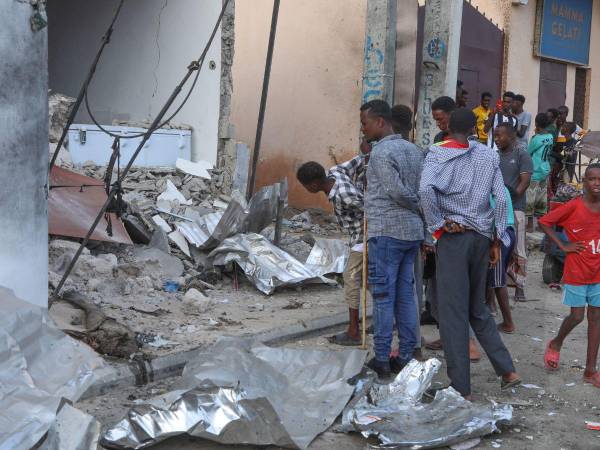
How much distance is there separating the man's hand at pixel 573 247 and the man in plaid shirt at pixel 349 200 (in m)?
1.38

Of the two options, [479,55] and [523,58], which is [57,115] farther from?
[523,58]

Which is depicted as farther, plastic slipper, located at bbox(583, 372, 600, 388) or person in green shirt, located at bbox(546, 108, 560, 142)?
person in green shirt, located at bbox(546, 108, 560, 142)

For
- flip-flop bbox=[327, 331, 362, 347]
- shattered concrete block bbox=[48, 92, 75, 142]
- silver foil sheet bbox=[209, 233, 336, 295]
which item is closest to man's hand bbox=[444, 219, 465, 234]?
flip-flop bbox=[327, 331, 362, 347]

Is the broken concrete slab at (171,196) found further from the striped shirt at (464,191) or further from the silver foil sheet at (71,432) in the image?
the silver foil sheet at (71,432)

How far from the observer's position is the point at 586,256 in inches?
212

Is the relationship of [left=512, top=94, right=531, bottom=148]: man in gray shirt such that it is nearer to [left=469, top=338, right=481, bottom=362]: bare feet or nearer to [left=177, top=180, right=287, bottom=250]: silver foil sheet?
[left=177, top=180, right=287, bottom=250]: silver foil sheet

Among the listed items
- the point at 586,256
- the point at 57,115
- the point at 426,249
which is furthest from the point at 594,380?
the point at 57,115

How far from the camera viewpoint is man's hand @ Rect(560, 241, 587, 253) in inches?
213

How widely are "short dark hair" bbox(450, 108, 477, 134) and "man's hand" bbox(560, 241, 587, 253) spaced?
46.3 inches

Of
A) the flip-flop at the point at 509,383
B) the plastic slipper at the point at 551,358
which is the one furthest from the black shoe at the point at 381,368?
the plastic slipper at the point at 551,358

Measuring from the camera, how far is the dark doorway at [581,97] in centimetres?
1848

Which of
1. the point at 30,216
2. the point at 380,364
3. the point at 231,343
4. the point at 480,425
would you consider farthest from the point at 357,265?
the point at 30,216

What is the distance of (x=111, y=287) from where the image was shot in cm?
707

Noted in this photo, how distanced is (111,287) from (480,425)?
3.81 m
